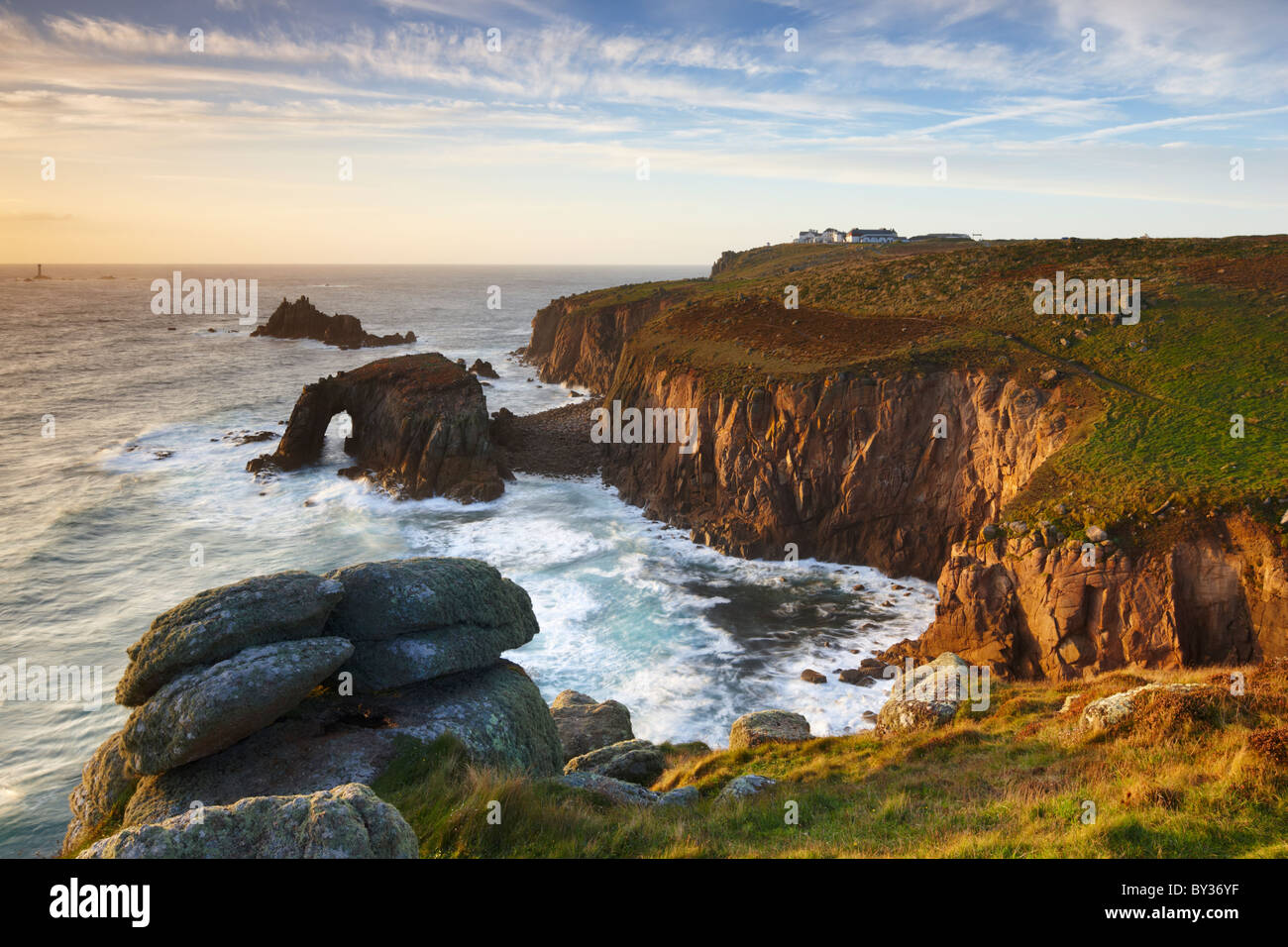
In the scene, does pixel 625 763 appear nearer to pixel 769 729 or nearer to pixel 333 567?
pixel 769 729

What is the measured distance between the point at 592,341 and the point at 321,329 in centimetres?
6822

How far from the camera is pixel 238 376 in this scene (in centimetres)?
8975

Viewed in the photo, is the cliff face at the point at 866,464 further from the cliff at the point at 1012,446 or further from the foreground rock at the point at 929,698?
the foreground rock at the point at 929,698

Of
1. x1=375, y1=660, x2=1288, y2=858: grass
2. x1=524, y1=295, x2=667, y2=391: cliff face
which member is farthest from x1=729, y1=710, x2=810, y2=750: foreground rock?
x1=524, y1=295, x2=667, y2=391: cliff face

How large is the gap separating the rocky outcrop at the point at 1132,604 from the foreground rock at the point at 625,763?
534 inches

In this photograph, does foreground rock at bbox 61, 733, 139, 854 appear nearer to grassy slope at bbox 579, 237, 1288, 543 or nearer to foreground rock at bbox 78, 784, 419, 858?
foreground rock at bbox 78, 784, 419, 858

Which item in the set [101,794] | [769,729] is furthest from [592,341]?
[101,794]

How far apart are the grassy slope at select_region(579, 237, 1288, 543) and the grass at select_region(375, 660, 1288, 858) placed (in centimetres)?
1135

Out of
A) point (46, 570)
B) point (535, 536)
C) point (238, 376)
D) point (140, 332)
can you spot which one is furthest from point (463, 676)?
point (140, 332)

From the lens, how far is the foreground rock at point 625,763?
1862 cm

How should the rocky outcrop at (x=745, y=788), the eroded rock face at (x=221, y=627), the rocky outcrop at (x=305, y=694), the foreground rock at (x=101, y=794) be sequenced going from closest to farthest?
the rocky outcrop at (x=305, y=694) < the foreground rock at (x=101, y=794) < the eroded rock face at (x=221, y=627) < the rocky outcrop at (x=745, y=788)

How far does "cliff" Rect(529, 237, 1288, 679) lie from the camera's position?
76.5 ft

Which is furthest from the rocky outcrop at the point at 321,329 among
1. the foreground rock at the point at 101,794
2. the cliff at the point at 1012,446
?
the foreground rock at the point at 101,794
